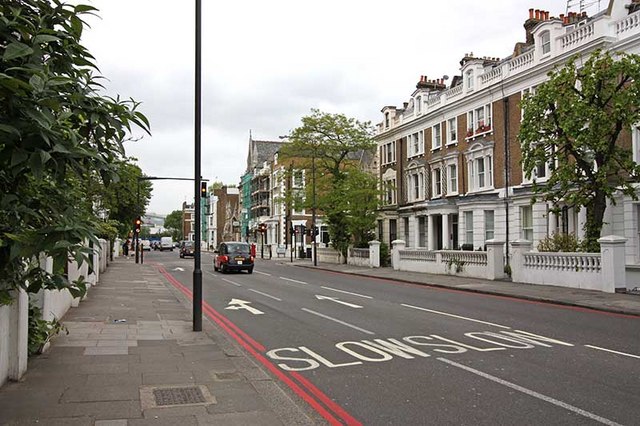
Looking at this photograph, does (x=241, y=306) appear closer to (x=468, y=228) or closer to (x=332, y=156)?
(x=468, y=228)

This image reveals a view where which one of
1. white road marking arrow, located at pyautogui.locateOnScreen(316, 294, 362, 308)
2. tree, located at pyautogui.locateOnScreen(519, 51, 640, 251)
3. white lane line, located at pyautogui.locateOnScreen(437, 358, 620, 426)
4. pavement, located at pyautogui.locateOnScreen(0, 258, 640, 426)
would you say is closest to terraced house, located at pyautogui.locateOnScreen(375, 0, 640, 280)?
tree, located at pyautogui.locateOnScreen(519, 51, 640, 251)

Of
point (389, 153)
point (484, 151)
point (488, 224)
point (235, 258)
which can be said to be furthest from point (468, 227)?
point (235, 258)

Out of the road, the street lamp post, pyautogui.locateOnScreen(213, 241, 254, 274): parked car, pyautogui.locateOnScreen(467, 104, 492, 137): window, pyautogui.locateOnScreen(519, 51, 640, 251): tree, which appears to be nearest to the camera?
the road

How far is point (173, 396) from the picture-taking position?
6562 mm

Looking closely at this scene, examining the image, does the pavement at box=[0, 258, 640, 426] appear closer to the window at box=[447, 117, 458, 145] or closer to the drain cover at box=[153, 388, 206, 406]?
the drain cover at box=[153, 388, 206, 406]

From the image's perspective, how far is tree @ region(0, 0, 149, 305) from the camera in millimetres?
3557

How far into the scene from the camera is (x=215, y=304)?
17219 millimetres

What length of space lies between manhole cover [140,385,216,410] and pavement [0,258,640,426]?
1 centimetres

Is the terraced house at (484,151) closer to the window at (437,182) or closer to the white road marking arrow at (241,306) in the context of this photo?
the window at (437,182)

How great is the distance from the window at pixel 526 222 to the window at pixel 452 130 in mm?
8177

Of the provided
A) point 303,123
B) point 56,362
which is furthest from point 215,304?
point 303,123

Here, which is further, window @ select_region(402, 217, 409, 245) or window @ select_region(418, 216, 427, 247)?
window @ select_region(402, 217, 409, 245)

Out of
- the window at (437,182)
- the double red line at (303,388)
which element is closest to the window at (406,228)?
the window at (437,182)

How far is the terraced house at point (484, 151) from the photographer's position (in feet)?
84.9
